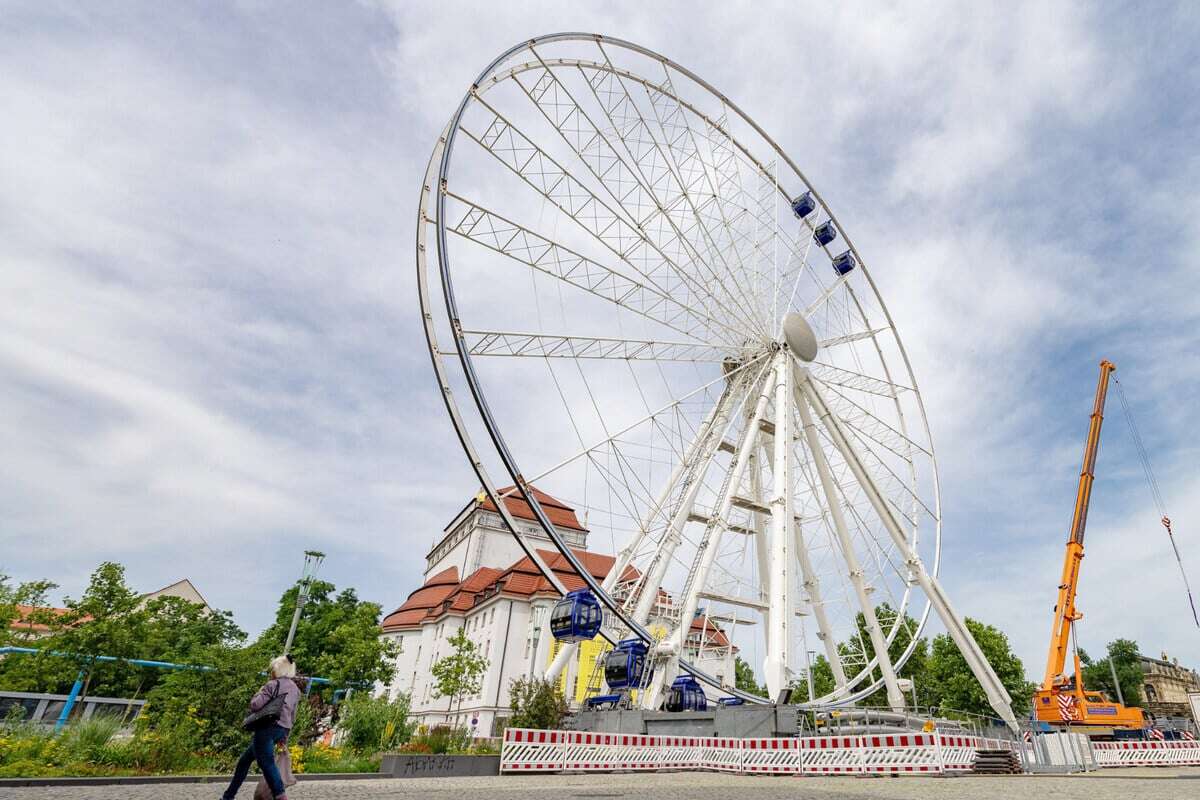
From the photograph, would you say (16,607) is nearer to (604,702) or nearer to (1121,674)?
(604,702)

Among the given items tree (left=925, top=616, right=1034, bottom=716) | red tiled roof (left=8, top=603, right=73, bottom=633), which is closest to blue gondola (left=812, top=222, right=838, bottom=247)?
tree (left=925, top=616, right=1034, bottom=716)

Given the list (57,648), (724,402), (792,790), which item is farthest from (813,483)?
(57,648)

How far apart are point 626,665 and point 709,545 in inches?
187

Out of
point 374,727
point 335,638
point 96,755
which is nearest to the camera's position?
point 96,755

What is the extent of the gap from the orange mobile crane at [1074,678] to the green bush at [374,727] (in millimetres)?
26948

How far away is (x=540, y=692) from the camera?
58.8 feet

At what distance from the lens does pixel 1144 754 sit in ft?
72.6

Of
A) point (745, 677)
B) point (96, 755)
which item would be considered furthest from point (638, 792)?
point (745, 677)

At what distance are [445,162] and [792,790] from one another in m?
15.1

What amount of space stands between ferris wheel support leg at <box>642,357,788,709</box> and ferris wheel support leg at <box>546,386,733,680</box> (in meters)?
1.34

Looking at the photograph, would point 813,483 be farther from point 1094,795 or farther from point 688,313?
point 1094,795

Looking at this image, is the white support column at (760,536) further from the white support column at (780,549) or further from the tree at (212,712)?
the tree at (212,712)

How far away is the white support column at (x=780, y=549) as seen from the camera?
16.9m

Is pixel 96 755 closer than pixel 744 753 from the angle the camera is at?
Yes
